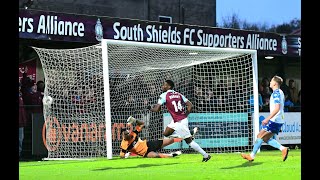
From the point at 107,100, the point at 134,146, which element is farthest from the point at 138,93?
the point at 107,100

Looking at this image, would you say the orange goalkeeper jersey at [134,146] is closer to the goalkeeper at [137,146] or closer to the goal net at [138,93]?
the goalkeeper at [137,146]

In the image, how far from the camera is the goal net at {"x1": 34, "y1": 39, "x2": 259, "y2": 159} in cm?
1498

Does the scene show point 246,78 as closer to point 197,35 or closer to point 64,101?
point 197,35

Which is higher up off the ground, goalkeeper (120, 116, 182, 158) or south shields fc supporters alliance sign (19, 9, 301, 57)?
south shields fc supporters alliance sign (19, 9, 301, 57)

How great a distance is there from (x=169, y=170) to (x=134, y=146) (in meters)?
3.79

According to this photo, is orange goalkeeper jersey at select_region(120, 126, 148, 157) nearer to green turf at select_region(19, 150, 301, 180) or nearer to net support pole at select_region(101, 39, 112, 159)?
net support pole at select_region(101, 39, 112, 159)

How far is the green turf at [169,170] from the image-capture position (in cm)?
941

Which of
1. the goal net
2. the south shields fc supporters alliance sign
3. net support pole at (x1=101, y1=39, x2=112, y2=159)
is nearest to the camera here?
net support pole at (x1=101, y1=39, x2=112, y2=159)

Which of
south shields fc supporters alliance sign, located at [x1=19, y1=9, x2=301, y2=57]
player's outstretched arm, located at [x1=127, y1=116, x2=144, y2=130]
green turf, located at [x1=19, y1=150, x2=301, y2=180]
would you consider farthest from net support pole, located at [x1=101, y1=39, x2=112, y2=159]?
south shields fc supporters alliance sign, located at [x1=19, y1=9, x2=301, y2=57]

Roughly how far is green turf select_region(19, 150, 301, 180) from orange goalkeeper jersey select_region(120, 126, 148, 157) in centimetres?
130

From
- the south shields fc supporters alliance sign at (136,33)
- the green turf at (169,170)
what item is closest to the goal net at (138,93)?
the south shields fc supporters alliance sign at (136,33)

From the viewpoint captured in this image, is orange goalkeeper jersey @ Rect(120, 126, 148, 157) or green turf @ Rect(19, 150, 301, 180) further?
orange goalkeeper jersey @ Rect(120, 126, 148, 157)

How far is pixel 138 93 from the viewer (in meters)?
16.5
